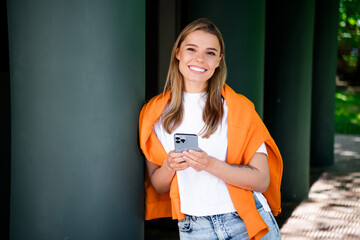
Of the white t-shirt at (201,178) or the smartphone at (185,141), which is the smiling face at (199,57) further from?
the smartphone at (185,141)

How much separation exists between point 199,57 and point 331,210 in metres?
3.76

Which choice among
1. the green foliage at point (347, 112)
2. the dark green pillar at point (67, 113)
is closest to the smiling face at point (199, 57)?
the dark green pillar at point (67, 113)

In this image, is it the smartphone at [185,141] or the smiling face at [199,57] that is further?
the smiling face at [199,57]

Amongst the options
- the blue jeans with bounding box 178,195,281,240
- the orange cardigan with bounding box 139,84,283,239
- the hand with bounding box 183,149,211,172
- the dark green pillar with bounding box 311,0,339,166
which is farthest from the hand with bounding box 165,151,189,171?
the dark green pillar with bounding box 311,0,339,166

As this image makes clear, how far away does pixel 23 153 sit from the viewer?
6.73 ft

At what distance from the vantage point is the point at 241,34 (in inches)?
162

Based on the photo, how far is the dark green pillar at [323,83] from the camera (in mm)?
7922

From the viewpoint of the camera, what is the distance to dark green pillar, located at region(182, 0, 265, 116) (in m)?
4.01

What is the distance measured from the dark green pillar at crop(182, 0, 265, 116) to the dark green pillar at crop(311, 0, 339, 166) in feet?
13.2

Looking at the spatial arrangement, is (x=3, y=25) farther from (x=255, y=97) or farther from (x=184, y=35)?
(x=255, y=97)

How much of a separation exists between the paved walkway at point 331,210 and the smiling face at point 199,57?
8.53 ft

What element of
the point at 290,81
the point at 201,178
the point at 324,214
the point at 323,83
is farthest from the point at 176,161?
the point at 323,83

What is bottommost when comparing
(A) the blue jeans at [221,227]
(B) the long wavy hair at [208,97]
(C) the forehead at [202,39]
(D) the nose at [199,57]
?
(A) the blue jeans at [221,227]

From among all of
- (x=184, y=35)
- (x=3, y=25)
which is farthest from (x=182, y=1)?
(x=184, y=35)
